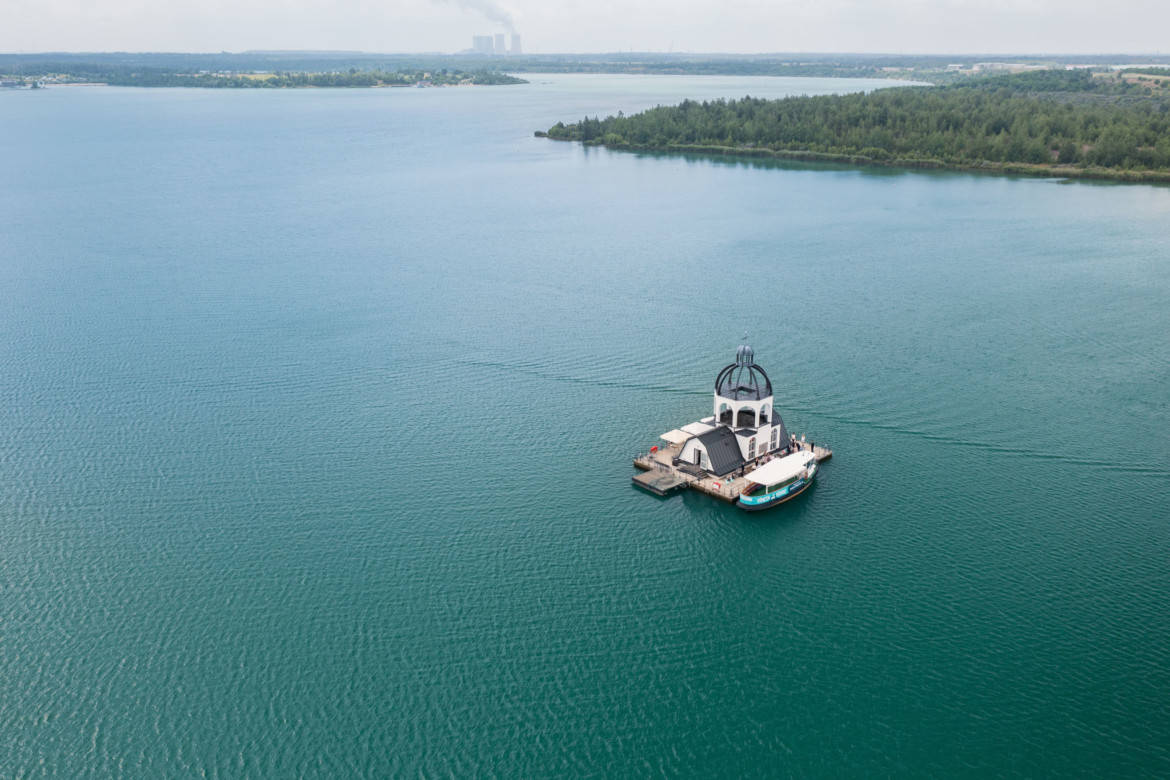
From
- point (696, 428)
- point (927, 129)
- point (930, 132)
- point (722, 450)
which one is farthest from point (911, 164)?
point (722, 450)

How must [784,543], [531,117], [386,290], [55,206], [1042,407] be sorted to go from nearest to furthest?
[784,543] < [1042,407] < [386,290] < [55,206] < [531,117]

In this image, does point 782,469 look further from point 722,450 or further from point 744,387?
point 744,387

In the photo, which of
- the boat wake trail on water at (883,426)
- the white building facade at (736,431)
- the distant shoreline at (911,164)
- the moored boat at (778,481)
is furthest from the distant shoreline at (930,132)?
the moored boat at (778,481)

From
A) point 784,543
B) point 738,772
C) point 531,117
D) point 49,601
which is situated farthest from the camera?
point 531,117

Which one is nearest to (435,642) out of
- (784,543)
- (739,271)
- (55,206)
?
(784,543)

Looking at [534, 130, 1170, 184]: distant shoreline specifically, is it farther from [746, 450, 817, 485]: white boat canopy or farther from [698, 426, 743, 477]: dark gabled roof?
[698, 426, 743, 477]: dark gabled roof

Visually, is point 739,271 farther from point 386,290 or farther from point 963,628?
point 963,628

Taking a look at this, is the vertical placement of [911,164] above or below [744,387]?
above
